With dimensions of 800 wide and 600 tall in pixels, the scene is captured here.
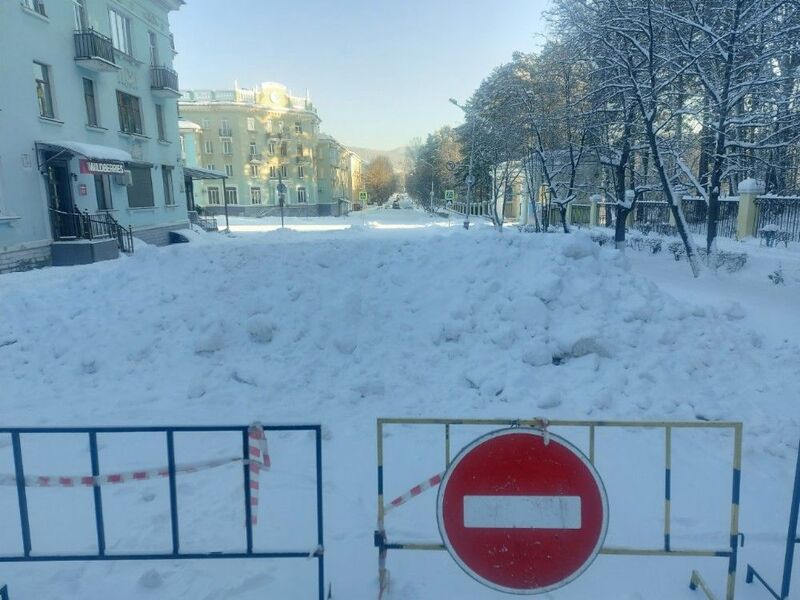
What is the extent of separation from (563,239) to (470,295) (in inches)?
78.6

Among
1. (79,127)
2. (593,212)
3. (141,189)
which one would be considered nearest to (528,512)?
(79,127)

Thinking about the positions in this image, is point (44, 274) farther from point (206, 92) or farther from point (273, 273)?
point (206, 92)

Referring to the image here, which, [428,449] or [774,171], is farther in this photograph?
[774,171]

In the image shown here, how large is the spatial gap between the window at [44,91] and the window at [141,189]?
5.29 m

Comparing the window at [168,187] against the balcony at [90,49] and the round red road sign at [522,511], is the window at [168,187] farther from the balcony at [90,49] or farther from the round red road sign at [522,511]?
the round red road sign at [522,511]

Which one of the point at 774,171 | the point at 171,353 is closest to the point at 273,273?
the point at 171,353

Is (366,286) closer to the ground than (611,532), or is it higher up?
higher up

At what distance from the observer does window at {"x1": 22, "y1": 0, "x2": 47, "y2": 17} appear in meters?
15.3

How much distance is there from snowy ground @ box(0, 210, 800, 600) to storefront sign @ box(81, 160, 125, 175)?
26.0 feet

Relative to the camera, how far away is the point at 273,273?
9133 mm

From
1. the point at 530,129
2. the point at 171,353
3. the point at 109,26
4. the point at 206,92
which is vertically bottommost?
the point at 171,353

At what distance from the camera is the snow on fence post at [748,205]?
648 inches

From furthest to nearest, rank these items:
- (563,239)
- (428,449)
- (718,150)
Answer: (718,150), (563,239), (428,449)

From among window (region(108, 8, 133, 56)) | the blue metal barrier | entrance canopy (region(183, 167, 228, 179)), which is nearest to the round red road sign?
the blue metal barrier
